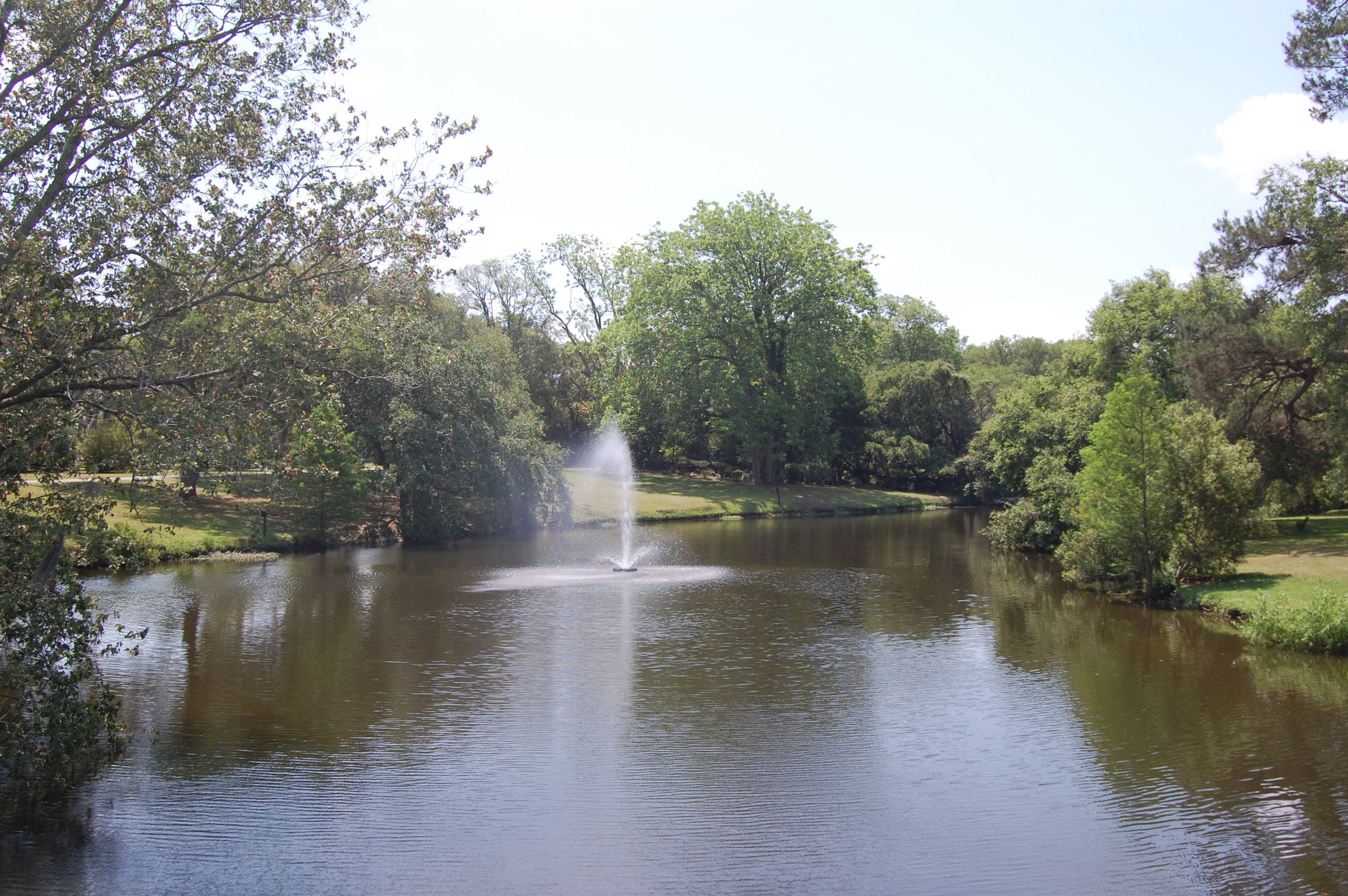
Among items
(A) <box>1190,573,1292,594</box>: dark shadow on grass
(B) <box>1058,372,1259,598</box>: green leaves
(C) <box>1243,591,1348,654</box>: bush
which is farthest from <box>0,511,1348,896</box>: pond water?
(B) <box>1058,372,1259,598</box>: green leaves

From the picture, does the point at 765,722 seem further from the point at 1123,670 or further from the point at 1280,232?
the point at 1280,232

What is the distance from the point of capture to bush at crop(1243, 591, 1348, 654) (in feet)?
61.9

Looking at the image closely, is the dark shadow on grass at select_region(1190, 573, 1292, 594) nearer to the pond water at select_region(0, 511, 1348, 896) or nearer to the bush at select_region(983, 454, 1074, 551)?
the pond water at select_region(0, 511, 1348, 896)

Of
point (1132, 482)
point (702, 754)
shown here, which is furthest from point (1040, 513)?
point (702, 754)

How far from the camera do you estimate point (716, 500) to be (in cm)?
5728

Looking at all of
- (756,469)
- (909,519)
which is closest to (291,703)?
(909,519)

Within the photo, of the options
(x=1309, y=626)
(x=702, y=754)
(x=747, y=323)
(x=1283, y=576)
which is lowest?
(x=702, y=754)

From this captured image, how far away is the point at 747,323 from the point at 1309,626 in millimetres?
42937

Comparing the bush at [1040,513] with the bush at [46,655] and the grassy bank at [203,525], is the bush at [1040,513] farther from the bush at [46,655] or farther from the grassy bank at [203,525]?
the bush at [46,655]

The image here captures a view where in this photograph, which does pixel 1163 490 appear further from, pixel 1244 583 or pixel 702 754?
pixel 702 754

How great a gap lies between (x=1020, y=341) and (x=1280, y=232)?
91335mm

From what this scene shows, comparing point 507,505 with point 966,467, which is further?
point 966,467

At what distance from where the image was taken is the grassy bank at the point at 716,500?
5222cm

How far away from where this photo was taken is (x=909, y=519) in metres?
54.1
